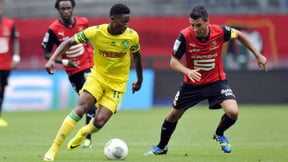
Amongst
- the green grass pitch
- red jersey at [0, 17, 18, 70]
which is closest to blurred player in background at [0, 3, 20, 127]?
red jersey at [0, 17, 18, 70]

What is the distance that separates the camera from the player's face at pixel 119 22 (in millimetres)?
9531

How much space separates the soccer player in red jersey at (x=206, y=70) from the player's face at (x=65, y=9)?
3035 millimetres

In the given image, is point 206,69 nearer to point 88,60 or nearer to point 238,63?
point 88,60

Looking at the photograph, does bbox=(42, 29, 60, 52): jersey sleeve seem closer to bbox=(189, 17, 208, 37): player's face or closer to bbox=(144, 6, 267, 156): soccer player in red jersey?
bbox=(144, 6, 267, 156): soccer player in red jersey

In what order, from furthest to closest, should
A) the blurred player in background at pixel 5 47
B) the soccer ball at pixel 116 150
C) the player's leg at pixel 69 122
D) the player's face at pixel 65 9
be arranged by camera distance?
1. the blurred player in background at pixel 5 47
2. the player's face at pixel 65 9
3. the soccer ball at pixel 116 150
4. the player's leg at pixel 69 122

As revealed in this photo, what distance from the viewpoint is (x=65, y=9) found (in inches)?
494

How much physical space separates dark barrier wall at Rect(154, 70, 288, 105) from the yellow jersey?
13.2 metres

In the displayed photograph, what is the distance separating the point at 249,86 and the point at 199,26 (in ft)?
44.7

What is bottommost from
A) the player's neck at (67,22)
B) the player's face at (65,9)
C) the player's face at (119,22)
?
the player's neck at (67,22)

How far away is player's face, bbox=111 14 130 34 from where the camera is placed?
9.53 meters

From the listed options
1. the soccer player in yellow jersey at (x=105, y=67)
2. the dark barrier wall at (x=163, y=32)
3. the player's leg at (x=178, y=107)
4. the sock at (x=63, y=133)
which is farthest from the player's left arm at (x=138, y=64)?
the dark barrier wall at (x=163, y=32)

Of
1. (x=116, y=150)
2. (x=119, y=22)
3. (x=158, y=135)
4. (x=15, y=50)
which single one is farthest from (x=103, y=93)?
(x=15, y=50)

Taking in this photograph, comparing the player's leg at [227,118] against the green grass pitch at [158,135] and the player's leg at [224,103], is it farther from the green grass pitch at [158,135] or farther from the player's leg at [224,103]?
the green grass pitch at [158,135]

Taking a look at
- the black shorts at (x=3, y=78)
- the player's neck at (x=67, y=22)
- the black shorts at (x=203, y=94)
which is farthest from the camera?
the black shorts at (x=3, y=78)
